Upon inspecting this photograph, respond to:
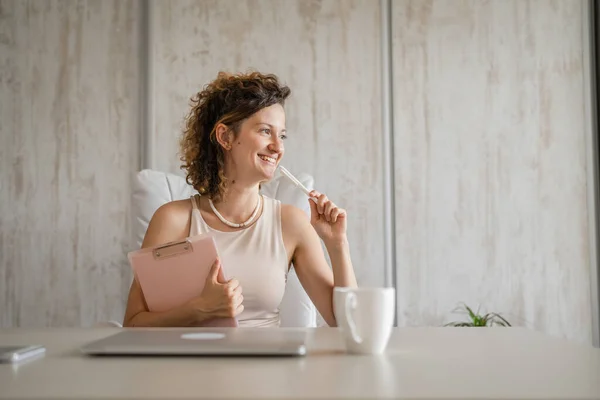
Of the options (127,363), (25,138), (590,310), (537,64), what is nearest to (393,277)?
(590,310)

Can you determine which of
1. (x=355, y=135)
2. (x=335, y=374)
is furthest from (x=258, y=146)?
(x=335, y=374)

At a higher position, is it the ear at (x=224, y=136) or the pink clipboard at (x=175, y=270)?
the ear at (x=224, y=136)

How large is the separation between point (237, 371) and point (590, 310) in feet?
7.68

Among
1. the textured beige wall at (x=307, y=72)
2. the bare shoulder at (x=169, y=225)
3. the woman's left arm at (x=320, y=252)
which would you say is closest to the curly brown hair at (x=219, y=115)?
the bare shoulder at (x=169, y=225)

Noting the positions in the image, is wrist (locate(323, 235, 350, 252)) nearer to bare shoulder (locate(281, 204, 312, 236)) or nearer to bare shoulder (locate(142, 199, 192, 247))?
bare shoulder (locate(281, 204, 312, 236))

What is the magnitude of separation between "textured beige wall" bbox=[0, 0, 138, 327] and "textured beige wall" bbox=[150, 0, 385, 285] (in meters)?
0.15

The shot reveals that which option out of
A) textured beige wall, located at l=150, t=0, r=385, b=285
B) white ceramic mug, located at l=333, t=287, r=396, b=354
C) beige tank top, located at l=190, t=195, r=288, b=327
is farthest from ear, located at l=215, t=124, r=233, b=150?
white ceramic mug, located at l=333, t=287, r=396, b=354

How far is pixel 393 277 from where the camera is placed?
2.66 m

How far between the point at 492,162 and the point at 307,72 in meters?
0.86

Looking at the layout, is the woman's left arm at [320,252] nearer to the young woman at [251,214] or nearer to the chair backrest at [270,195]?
the young woman at [251,214]

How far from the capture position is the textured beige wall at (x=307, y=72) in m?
2.67

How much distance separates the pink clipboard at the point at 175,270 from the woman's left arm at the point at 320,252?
350 mm

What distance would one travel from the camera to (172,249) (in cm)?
130

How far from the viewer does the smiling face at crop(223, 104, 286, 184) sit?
1.78 metres
